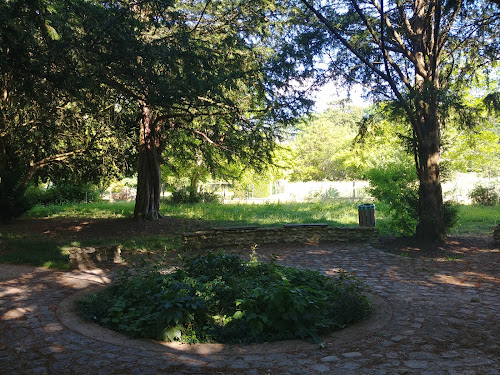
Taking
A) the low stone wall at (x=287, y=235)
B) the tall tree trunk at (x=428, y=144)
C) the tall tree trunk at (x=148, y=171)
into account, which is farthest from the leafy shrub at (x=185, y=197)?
the tall tree trunk at (x=428, y=144)

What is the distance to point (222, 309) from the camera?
17.9ft

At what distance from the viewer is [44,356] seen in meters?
4.04

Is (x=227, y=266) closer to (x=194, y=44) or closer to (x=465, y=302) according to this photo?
(x=465, y=302)

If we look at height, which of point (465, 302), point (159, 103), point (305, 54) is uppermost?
point (305, 54)

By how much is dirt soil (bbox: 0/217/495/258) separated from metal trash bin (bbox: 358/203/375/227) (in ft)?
1.85

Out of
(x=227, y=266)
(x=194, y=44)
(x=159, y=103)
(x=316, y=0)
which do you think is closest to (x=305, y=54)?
(x=316, y=0)

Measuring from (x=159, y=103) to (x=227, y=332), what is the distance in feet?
16.1

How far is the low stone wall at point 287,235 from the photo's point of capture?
11.4m

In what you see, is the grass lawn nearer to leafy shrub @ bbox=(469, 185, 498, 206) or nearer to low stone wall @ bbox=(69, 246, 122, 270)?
low stone wall @ bbox=(69, 246, 122, 270)

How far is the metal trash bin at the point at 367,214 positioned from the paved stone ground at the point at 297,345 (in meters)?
5.70

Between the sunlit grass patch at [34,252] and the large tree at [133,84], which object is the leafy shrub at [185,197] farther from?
the sunlit grass patch at [34,252]

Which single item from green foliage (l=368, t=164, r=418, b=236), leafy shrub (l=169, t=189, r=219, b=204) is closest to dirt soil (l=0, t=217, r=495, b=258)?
green foliage (l=368, t=164, r=418, b=236)

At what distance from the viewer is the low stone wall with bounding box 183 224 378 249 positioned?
37.3ft

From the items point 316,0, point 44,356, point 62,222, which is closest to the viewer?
point 44,356
